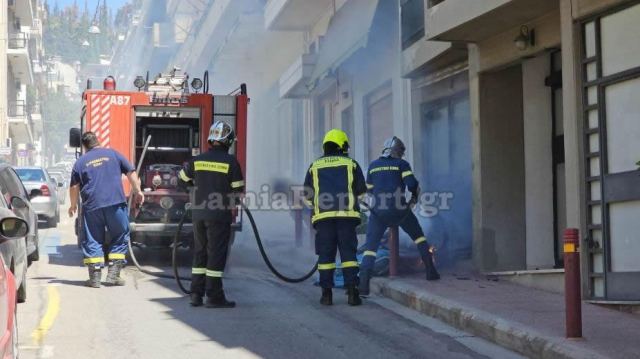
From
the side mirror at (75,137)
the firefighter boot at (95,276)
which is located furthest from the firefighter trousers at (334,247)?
the side mirror at (75,137)

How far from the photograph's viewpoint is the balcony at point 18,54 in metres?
48.6

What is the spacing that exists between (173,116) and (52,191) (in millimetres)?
8791

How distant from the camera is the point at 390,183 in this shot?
33.1 feet

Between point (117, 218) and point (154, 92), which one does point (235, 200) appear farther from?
point (154, 92)

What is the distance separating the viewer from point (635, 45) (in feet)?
25.2

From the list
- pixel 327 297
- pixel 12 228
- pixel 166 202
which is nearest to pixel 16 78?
pixel 166 202

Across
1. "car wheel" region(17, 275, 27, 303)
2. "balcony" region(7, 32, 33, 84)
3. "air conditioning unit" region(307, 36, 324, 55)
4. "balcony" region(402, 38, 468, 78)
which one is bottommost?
"car wheel" region(17, 275, 27, 303)

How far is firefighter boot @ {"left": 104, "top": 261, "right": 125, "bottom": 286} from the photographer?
32.9ft

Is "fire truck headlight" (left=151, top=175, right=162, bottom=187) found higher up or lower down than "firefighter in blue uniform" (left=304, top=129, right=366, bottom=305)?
higher up

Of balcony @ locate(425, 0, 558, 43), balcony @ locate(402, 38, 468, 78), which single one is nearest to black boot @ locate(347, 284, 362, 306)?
balcony @ locate(425, 0, 558, 43)

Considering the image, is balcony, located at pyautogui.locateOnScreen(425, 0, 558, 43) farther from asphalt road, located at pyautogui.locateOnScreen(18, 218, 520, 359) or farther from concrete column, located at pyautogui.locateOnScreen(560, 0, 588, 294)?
asphalt road, located at pyautogui.locateOnScreen(18, 218, 520, 359)

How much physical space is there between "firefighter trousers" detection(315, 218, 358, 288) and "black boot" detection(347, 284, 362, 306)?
44 mm

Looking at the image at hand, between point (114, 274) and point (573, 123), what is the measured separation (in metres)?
5.26

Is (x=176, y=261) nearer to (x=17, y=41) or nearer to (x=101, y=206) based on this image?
(x=101, y=206)
